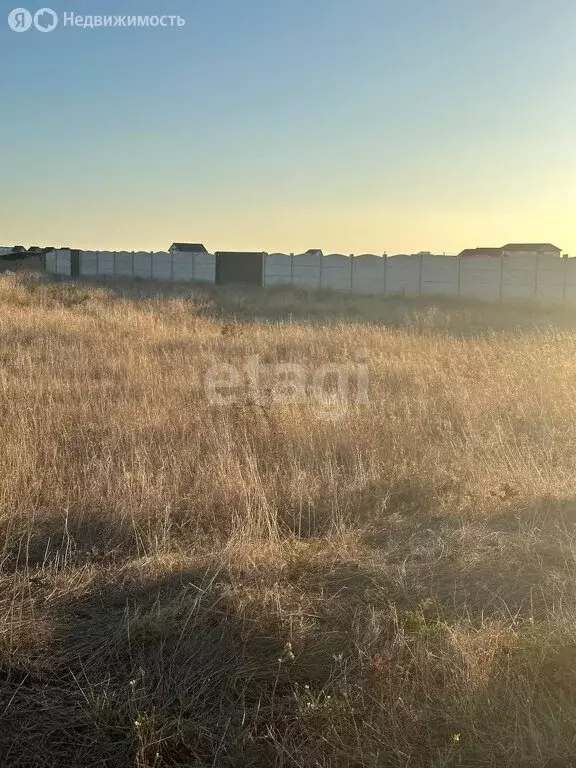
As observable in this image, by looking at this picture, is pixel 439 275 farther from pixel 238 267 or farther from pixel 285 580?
pixel 285 580

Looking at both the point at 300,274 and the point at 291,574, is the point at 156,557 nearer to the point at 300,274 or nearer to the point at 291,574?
the point at 291,574

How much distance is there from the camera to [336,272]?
27.2 meters

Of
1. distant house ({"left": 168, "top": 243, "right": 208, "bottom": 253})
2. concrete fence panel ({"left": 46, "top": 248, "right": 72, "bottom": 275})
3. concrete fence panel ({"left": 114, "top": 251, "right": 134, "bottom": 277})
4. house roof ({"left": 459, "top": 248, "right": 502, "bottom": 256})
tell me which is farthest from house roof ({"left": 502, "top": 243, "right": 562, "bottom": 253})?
concrete fence panel ({"left": 46, "top": 248, "right": 72, "bottom": 275})

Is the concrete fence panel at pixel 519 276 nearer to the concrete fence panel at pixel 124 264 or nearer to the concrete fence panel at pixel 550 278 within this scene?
the concrete fence panel at pixel 550 278

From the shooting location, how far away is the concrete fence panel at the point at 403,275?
83.0 ft

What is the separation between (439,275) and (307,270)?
606 cm

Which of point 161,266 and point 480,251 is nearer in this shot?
point 161,266

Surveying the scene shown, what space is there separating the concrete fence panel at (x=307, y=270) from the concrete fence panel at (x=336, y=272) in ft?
0.83

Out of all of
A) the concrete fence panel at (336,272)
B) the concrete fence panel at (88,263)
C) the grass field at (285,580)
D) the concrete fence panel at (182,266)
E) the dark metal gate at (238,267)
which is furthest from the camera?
the concrete fence panel at (88,263)

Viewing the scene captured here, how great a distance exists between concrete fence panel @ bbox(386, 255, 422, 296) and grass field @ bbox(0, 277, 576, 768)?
65.5 feet

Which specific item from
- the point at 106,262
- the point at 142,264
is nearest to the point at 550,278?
the point at 142,264

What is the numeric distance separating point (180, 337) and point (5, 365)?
320 cm

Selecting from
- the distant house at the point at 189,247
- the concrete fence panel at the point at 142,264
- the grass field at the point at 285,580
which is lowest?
the grass field at the point at 285,580

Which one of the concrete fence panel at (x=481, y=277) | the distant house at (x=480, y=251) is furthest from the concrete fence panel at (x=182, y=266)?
the distant house at (x=480, y=251)
